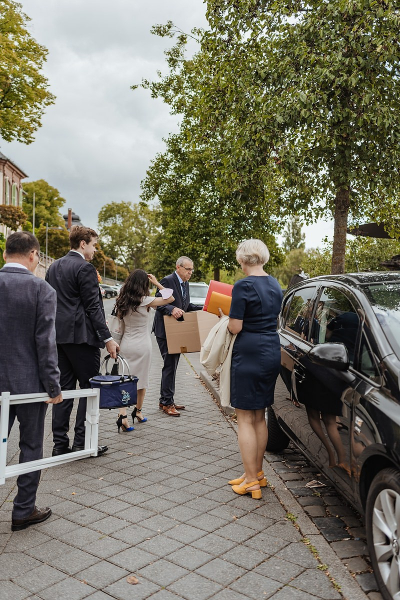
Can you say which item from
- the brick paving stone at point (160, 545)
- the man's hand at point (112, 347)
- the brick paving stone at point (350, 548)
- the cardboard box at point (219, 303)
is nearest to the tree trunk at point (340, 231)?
the cardboard box at point (219, 303)

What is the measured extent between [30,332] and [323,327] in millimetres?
2123

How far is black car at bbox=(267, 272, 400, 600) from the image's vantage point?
274cm

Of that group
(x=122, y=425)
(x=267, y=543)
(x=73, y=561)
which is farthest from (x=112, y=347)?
(x=267, y=543)

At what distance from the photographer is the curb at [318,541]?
296cm

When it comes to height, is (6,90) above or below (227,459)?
above

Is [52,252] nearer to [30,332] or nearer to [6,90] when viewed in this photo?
[6,90]

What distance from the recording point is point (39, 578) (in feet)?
10.1

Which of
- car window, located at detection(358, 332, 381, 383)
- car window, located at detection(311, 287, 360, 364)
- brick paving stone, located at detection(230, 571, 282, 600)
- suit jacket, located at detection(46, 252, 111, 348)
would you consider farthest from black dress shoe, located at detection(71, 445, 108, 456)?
car window, located at detection(358, 332, 381, 383)

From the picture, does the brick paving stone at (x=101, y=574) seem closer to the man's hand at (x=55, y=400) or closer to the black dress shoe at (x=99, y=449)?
the man's hand at (x=55, y=400)

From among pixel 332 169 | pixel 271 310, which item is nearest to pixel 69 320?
pixel 271 310

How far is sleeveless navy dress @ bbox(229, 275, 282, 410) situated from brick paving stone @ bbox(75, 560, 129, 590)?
1.57 metres

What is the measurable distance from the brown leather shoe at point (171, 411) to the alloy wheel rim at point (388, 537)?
442cm

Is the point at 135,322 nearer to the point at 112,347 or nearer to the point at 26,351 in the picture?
the point at 112,347

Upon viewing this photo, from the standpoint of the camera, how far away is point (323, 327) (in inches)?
165
